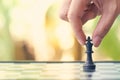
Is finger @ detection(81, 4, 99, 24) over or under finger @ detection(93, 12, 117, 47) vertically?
over

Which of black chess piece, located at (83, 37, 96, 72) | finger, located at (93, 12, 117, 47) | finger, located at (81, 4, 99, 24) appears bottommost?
black chess piece, located at (83, 37, 96, 72)

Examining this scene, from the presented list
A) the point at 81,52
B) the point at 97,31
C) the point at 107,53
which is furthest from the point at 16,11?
the point at 97,31

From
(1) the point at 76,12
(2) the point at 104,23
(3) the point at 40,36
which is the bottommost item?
(3) the point at 40,36

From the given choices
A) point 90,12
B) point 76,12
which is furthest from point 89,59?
point 76,12

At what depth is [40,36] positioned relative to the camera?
429 centimetres

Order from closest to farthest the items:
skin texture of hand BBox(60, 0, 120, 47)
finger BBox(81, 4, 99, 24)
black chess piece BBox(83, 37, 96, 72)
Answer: skin texture of hand BBox(60, 0, 120, 47) < finger BBox(81, 4, 99, 24) < black chess piece BBox(83, 37, 96, 72)

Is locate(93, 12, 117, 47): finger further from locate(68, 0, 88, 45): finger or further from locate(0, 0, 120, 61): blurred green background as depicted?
locate(0, 0, 120, 61): blurred green background

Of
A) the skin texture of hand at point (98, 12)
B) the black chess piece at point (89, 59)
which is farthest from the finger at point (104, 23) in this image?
the black chess piece at point (89, 59)

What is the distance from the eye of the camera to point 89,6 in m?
3.26

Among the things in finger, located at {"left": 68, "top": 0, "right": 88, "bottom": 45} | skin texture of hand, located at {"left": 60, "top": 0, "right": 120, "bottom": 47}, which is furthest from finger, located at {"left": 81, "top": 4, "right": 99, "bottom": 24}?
finger, located at {"left": 68, "top": 0, "right": 88, "bottom": 45}

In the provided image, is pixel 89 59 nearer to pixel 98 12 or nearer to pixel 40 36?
pixel 98 12

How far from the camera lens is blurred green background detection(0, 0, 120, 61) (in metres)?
4.25

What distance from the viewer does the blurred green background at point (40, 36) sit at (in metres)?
4.25

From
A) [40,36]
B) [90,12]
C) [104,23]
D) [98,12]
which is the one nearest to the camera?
[104,23]
